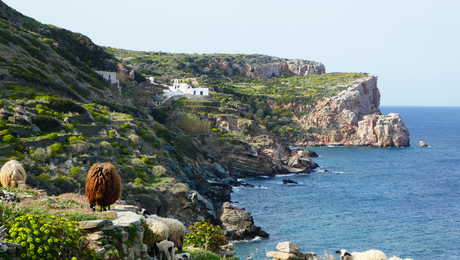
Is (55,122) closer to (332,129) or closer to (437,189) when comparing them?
(437,189)

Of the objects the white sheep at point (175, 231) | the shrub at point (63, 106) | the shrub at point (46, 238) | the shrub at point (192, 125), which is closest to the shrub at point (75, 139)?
the shrub at point (63, 106)

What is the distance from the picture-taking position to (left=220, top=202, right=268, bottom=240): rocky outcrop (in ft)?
189

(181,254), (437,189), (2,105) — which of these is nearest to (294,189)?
(437,189)

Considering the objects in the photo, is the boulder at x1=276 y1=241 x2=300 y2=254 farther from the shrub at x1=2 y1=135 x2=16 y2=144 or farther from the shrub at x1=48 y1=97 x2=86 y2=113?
the shrub at x1=48 y1=97 x2=86 y2=113

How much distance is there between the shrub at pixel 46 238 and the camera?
14.1 metres

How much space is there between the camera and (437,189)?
93.6m

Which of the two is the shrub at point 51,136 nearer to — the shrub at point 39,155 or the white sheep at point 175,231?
the shrub at point 39,155

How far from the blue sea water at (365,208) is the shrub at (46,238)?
28.8 meters

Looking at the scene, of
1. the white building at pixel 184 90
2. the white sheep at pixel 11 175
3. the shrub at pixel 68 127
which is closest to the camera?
the white sheep at pixel 11 175

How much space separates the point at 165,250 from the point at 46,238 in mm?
5543

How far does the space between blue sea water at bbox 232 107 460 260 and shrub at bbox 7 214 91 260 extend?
28.8 m

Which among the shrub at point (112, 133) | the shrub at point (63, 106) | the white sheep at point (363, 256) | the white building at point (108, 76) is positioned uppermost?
the white building at point (108, 76)

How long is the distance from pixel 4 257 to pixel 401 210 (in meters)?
71.0

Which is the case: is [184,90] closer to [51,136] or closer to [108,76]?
[108,76]
